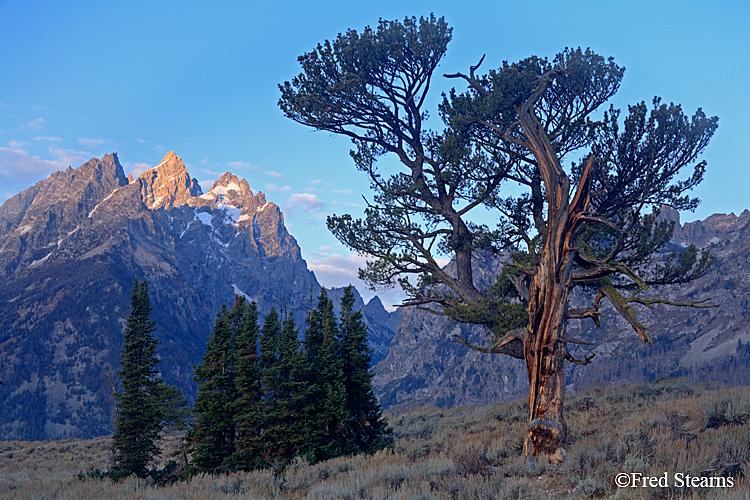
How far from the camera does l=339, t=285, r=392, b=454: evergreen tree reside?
20484 mm

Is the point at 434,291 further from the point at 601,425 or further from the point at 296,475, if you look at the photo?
the point at 296,475

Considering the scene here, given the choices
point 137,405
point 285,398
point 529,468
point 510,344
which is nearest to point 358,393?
point 285,398

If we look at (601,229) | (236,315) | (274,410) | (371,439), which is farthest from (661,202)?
(236,315)

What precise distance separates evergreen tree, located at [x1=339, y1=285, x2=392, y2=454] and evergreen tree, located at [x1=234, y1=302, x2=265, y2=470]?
3.36m

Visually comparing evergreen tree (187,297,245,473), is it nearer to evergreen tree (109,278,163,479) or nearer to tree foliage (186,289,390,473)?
tree foliage (186,289,390,473)

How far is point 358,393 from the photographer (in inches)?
836

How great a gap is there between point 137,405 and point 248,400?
6.86 metres

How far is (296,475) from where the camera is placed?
1214cm

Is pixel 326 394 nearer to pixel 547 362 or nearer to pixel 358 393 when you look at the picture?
pixel 358 393

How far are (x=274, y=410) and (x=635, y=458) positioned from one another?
544 inches

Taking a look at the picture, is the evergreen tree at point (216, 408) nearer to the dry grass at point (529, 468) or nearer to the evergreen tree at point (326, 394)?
the evergreen tree at point (326, 394)

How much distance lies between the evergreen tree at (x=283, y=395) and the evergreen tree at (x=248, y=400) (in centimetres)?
32

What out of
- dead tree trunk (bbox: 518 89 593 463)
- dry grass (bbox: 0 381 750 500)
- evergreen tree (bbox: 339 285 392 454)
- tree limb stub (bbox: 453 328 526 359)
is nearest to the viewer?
dry grass (bbox: 0 381 750 500)

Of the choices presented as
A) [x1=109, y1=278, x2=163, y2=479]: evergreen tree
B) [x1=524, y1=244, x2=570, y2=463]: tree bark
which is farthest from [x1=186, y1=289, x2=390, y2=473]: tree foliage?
[x1=524, y1=244, x2=570, y2=463]: tree bark
